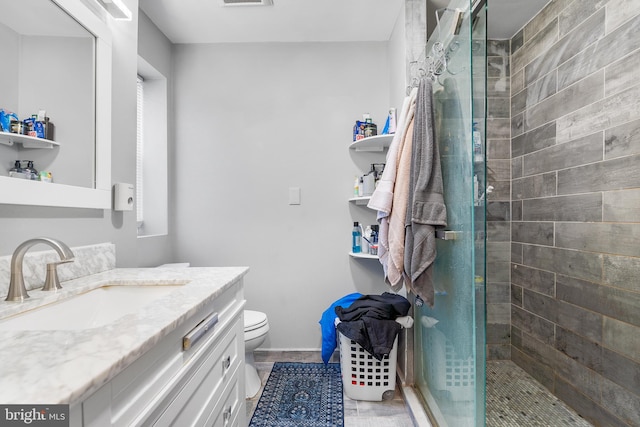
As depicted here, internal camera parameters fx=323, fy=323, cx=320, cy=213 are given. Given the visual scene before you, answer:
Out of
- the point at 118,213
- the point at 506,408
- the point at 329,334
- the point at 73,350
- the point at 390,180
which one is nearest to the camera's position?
the point at 73,350

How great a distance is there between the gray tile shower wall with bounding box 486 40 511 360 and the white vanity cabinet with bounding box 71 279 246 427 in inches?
75.7

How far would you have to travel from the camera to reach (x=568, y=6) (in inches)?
72.6

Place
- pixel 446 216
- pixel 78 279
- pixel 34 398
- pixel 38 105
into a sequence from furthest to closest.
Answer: pixel 446 216 → pixel 78 279 → pixel 38 105 → pixel 34 398

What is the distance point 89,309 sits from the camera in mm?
1100

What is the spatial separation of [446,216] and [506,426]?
3.95ft

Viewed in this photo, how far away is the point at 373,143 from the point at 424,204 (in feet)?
3.25

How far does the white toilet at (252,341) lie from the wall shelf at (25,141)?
1314 mm

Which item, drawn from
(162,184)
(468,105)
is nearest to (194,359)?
(468,105)

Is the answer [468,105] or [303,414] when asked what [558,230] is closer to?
[468,105]

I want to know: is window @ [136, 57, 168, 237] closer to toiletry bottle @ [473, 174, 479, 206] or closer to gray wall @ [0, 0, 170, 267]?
gray wall @ [0, 0, 170, 267]

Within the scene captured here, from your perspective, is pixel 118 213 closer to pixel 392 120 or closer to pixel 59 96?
pixel 59 96

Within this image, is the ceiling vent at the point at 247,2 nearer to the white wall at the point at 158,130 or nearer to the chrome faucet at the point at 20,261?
the white wall at the point at 158,130

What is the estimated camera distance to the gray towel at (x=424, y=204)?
4.80 ft

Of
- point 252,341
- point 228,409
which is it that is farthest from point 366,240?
point 228,409
